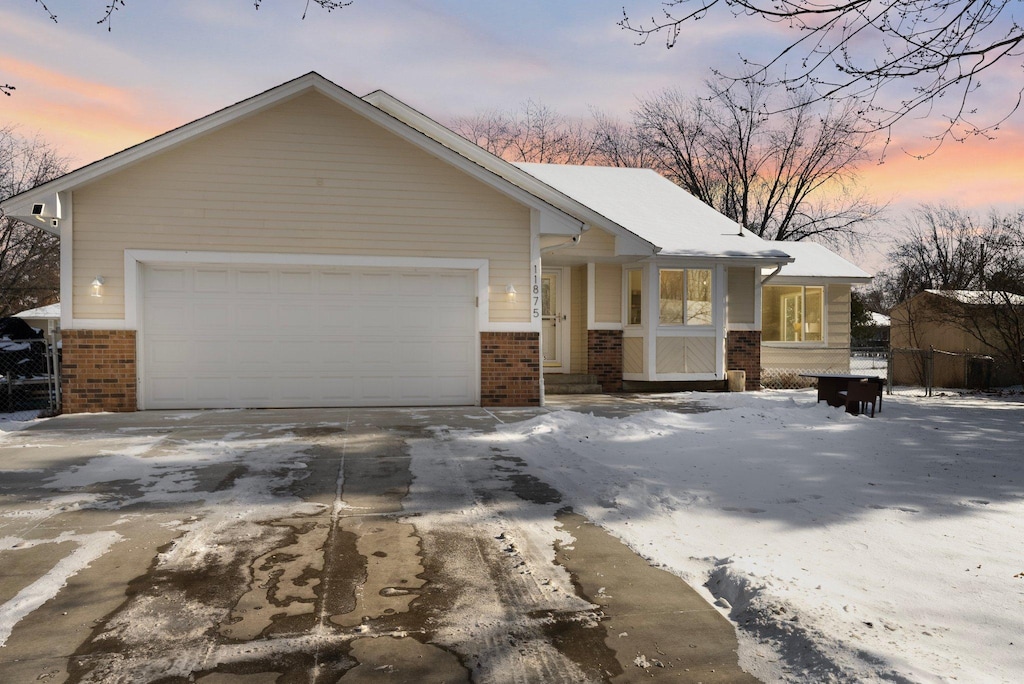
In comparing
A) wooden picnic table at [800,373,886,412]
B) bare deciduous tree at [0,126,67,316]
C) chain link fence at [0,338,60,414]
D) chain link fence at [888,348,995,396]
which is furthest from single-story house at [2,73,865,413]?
bare deciduous tree at [0,126,67,316]

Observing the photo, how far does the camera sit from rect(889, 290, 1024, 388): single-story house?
16750mm

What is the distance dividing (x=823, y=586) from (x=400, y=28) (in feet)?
20.8

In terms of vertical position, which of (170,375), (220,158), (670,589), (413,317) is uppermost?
(220,158)

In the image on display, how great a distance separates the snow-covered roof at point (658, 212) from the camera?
14148mm

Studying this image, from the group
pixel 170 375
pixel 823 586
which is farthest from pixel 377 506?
pixel 170 375

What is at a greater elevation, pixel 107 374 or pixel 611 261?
pixel 611 261

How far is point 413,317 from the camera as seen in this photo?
1076cm

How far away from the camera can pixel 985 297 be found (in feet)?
57.0

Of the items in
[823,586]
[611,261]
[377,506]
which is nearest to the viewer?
[823,586]

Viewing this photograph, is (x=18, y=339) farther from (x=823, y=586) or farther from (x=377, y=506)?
(x=823, y=586)

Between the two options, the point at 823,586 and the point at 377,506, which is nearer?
the point at 823,586

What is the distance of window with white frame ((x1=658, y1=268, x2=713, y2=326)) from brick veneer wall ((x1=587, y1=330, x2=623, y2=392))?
42.9 inches

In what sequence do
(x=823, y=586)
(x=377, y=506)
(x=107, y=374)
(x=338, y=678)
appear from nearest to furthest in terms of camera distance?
1. (x=338, y=678)
2. (x=823, y=586)
3. (x=377, y=506)
4. (x=107, y=374)

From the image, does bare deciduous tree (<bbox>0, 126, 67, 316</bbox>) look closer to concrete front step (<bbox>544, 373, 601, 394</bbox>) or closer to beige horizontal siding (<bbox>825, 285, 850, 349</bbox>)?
concrete front step (<bbox>544, 373, 601, 394</bbox>)
